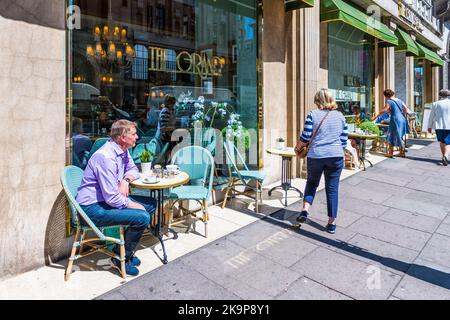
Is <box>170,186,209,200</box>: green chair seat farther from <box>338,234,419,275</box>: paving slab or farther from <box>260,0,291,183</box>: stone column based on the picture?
<box>260,0,291,183</box>: stone column

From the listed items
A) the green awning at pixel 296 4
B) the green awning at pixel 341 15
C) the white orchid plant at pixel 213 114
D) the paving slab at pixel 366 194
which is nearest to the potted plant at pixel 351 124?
the green awning at pixel 341 15

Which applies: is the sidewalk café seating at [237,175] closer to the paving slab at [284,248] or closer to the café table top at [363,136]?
the paving slab at [284,248]

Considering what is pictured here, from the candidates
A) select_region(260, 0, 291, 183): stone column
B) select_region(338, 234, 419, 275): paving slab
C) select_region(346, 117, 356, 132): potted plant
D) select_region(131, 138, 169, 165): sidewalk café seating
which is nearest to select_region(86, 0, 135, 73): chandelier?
select_region(131, 138, 169, 165): sidewalk café seating

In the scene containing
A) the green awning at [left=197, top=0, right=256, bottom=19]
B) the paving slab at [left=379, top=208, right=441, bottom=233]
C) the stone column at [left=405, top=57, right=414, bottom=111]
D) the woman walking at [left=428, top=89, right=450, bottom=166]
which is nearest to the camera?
the paving slab at [left=379, top=208, right=441, bottom=233]

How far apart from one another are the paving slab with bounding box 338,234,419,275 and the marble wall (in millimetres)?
3246

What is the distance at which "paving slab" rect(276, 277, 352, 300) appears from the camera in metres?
2.93

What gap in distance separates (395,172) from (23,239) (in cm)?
756

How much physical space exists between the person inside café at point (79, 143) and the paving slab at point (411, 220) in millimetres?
4196

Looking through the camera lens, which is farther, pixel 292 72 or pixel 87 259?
pixel 292 72

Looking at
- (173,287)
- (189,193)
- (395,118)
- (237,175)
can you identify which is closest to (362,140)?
(395,118)

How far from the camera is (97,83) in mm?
4586

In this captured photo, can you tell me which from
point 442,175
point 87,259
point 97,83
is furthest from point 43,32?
point 442,175

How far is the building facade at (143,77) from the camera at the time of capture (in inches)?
128
